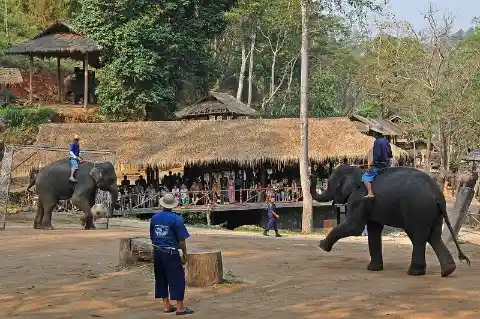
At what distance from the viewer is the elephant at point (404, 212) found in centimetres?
1073

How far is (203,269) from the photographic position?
10109 millimetres

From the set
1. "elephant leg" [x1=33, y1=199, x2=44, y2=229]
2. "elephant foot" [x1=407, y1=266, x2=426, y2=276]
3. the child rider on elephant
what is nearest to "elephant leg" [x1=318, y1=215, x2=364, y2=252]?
the child rider on elephant

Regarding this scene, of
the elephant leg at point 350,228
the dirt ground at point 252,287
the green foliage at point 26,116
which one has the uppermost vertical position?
Answer: the green foliage at point 26,116

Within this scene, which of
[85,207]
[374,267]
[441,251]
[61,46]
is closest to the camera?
[441,251]

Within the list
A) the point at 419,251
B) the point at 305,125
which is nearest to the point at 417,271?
the point at 419,251

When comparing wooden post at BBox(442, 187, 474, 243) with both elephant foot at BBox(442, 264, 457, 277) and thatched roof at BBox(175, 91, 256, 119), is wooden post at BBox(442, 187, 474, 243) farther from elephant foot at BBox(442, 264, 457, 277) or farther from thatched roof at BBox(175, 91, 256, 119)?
thatched roof at BBox(175, 91, 256, 119)

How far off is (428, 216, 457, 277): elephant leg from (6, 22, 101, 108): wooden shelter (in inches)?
1102

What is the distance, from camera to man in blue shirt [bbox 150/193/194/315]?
8484 mm

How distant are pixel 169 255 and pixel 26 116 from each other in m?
29.2

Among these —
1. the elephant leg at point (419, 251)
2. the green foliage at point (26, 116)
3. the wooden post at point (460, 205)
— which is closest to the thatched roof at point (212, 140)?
the green foliage at point (26, 116)

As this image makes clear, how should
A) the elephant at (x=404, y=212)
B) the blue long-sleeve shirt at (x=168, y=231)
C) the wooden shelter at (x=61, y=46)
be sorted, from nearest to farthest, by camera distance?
the blue long-sleeve shirt at (x=168, y=231) → the elephant at (x=404, y=212) → the wooden shelter at (x=61, y=46)

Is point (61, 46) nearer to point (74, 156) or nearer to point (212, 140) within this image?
point (212, 140)

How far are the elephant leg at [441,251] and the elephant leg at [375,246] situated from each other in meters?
0.89

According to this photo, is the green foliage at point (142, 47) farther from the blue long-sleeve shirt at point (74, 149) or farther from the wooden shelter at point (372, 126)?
the blue long-sleeve shirt at point (74, 149)
